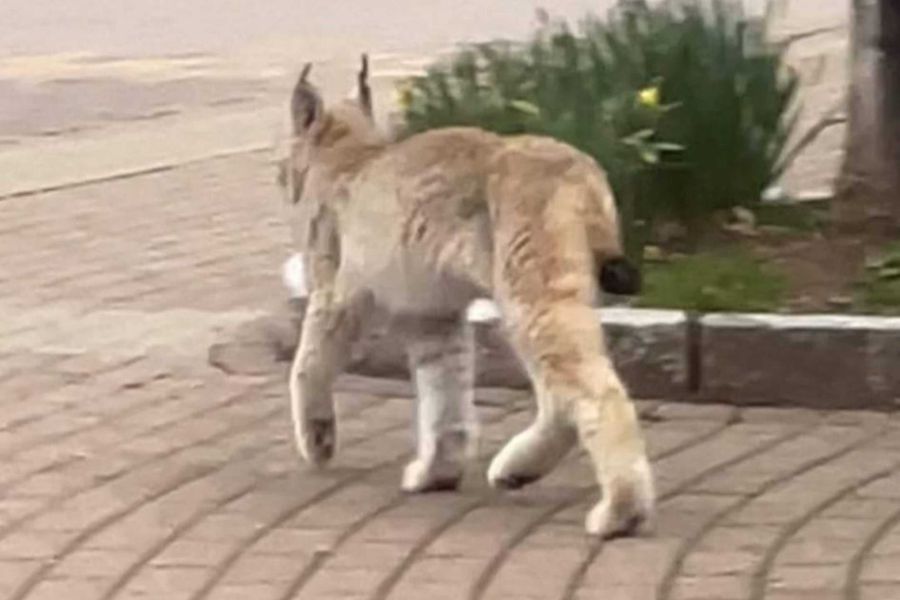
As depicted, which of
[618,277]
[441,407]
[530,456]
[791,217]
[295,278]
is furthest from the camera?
[791,217]

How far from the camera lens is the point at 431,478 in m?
6.76

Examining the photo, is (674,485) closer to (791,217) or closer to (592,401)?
(592,401)

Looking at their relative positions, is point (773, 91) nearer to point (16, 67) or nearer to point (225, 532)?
point (225, 532)

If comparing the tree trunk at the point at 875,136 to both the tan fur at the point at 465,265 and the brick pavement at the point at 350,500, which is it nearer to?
the brick pavement at the point at 350,500

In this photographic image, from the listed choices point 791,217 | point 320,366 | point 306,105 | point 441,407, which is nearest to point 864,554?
point 441,407

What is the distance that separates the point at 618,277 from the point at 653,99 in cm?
308

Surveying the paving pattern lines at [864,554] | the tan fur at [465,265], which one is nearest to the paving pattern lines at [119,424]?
the tan fur at [465,265]

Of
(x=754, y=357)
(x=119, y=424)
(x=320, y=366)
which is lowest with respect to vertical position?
(x=119, y=424)

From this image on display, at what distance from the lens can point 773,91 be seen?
9844mm

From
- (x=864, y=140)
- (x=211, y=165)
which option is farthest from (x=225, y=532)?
(x=211, y=165)

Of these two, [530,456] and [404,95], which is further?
[404,95]

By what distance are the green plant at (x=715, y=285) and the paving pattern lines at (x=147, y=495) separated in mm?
1080

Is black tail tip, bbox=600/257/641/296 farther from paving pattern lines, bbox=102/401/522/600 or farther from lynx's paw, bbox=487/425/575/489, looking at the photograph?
paving pattern lines, bbox=102/401/522/600

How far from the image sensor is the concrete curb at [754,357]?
7617 millimetres
